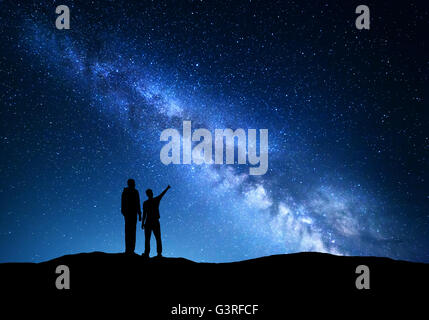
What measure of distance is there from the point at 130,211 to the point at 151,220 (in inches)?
26.8

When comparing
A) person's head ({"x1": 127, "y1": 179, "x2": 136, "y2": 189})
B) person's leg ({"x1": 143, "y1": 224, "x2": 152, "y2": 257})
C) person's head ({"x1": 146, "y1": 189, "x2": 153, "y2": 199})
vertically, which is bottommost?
person's leg ({"x1": 143, "y1": 224, "x2": 152, "y2": 257})

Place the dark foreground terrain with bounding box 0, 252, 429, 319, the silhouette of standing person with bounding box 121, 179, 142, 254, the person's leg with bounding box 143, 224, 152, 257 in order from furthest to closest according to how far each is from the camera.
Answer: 1. the person's leg with bounding box 143, 224, 152, 257
2. the silhouette of standing person with bounding box 121, 179, 142, 254
3. the dark foreground terrain with bounding box 0, 252, 429, 319

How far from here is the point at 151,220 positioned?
28.9 ft

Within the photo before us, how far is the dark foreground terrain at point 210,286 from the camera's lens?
6676mm

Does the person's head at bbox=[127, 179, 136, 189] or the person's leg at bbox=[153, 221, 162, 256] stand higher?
the person's head at bbox=[127, 179, 136, 189]

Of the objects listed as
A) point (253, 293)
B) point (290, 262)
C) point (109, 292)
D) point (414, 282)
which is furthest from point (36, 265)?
point (414, 282)

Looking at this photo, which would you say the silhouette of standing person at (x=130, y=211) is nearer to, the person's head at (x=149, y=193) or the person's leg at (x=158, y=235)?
the person's head at (x=149, y=193)

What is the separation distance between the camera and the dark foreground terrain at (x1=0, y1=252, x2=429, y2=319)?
668 cm

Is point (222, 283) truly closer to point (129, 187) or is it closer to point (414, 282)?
point (129, 187)

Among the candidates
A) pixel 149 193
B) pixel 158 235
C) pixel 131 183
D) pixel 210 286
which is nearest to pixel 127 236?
pixel 158 235

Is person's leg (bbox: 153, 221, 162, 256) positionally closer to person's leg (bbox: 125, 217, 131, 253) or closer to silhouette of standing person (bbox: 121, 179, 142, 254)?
silhouette of standing person (bbox: 121, 179, 142, 254)

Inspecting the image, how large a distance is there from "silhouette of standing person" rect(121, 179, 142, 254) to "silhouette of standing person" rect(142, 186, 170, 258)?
320mm

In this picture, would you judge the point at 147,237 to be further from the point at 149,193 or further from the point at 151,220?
the point at 149,193

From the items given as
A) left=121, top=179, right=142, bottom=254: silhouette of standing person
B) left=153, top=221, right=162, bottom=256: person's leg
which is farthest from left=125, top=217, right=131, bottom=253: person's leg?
left=153, top=221, right=162, bottom=256: person's leg
